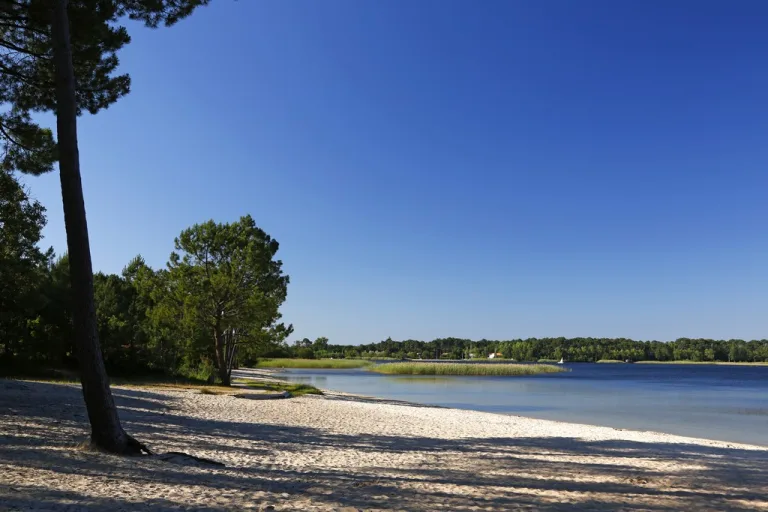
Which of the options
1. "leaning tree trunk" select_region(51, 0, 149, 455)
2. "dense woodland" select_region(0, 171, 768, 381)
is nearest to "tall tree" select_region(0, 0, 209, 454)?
"leaning tree trunk" select_region(51, 0, 149, 455)

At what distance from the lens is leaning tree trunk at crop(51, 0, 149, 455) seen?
8.59 m

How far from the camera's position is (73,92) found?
935 centimetres

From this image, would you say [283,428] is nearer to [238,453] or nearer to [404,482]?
[238,453]

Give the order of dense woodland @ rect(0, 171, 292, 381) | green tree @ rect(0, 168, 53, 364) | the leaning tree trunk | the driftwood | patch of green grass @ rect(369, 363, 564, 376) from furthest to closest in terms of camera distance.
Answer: patch of green grass @ rect(369, 363, 564, 376)
dense woodland @ rect(0, 171, 292, 381)
green tree @ rect(0, 168, 53, 364)
the leaning tree trunk
the driftwood

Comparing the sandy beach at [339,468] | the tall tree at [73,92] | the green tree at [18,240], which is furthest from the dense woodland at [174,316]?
the tall tree at [73,92]

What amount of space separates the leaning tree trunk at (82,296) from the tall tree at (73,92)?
0.05 feet

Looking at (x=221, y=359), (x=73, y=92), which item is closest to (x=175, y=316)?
(x=221, y=359)

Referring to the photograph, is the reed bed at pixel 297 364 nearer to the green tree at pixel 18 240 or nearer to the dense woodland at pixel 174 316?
the dense woodland at pixel 174 316

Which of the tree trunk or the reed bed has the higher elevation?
the tree trunk

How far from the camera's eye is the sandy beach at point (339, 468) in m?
6.42

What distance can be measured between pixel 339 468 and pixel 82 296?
17.1 ft

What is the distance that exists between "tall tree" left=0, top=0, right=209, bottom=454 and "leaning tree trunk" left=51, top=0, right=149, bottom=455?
1 cm

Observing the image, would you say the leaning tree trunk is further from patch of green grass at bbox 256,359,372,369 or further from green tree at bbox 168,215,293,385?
patch of green grass at bbox 256,359,372,369

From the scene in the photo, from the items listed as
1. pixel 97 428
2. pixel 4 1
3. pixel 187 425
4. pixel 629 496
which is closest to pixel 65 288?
pixel 187 425
